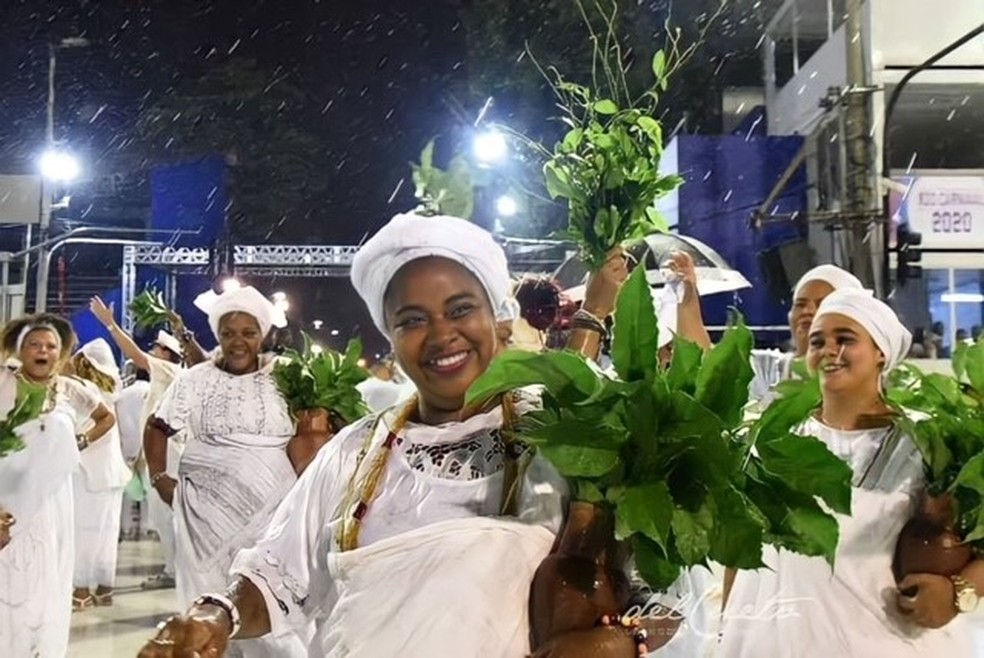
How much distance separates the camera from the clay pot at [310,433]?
18.4 ft

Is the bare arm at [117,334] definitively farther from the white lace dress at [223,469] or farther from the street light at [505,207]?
the street light at [505,207]

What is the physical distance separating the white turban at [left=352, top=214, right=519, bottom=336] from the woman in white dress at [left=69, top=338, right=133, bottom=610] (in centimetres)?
756

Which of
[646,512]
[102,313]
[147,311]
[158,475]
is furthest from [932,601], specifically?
[102,313]

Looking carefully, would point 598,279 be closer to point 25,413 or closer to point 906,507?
point 906,507

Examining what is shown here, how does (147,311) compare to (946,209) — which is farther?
(946,209)

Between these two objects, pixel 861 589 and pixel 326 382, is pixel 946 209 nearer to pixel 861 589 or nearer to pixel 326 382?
pixel 326 382

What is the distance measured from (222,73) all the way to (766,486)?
24170mm

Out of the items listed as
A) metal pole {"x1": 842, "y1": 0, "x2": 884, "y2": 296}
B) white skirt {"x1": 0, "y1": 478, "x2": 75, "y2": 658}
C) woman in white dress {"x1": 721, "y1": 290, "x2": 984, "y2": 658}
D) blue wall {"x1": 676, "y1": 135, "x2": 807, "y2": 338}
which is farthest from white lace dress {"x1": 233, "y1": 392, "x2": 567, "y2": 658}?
blue wall {"x1": 676, "y1": 135, "x2": 807, "y2": 338}

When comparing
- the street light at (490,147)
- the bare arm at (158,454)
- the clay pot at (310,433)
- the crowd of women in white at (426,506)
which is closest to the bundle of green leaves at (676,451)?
the crowd of women in white at (426,506)

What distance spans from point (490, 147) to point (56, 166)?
541 cm

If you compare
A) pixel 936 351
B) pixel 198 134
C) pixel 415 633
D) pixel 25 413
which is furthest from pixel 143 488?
pixel 198 134

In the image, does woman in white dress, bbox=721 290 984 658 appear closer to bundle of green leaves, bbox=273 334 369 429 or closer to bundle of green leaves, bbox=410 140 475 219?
bundle of green leaves, bbox=410 140 475 219

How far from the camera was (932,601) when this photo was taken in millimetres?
3049

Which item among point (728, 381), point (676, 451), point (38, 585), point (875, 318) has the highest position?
point (875, 318)
